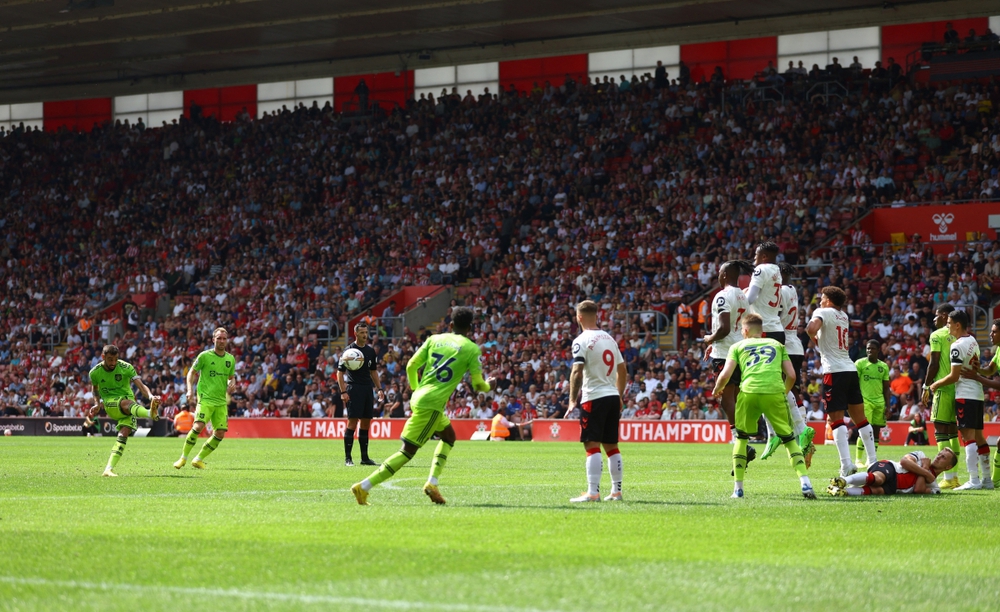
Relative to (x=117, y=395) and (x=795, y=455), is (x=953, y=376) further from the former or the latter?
(x=117, y=395)

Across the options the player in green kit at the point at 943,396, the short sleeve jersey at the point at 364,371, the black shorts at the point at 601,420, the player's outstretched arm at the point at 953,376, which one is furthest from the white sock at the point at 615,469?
the short sleeve jersey at the point at 364,371

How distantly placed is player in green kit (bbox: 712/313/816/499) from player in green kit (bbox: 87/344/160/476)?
880 cm

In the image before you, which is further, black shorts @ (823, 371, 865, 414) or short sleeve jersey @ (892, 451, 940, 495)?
black shorts @ (823, 371, 865, 414)

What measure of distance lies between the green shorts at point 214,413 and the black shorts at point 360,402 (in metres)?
2.15

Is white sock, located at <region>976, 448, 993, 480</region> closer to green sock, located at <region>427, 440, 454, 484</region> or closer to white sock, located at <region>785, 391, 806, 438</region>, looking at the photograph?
white sock, located at <region>785, 391, 806, 438</region>

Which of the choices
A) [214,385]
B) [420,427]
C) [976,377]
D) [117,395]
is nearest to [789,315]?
[976,377]

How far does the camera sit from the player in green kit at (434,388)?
11.9 m

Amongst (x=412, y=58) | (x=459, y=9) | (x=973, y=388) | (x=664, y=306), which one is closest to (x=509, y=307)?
(x=664, y=306)

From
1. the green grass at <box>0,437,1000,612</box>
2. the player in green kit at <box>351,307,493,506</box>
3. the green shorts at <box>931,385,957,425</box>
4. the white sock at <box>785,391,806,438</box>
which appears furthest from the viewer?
the green shorts at <box>931,385,957,425</box>

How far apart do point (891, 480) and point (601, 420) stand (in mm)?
3528

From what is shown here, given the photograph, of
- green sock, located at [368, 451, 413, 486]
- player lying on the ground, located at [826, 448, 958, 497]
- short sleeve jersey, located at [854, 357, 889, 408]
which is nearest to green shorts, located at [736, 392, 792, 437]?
player lying on the ground, located at [826, 448, 958, 497]

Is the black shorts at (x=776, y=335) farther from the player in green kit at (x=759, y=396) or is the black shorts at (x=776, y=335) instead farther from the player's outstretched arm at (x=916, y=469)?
the player in green kit at (x=759, y=396)

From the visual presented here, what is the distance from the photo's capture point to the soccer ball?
2022cm

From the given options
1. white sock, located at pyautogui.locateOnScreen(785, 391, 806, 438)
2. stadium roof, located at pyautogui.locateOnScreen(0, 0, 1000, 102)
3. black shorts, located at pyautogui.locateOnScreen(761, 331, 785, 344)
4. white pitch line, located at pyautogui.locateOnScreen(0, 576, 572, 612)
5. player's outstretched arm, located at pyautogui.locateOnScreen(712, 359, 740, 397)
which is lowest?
white pitch line, located at pyautogui.locateOnScreen(0, 576, 572, 612)
